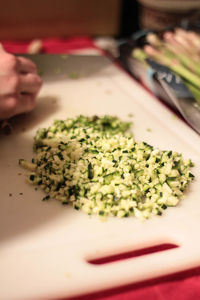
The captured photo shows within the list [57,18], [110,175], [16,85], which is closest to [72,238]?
[110,175]

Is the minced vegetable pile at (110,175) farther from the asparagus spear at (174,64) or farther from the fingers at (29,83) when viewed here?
the asparagus spear at (174,64)

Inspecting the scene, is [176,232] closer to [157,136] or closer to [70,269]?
[70,269]

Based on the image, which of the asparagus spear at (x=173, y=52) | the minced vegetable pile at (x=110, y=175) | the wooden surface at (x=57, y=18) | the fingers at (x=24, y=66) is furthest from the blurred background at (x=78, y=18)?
the minced vegetable pile at (x=110, y=175)

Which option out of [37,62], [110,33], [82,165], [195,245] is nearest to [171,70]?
[37,62]

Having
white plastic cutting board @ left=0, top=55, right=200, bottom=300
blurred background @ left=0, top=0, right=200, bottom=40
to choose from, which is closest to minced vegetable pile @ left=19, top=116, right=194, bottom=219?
white plastic cutting board @ left=0, top=55, right=200, bottom=300

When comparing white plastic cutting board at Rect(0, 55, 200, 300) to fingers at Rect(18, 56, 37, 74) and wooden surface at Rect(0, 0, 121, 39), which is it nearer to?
fingers at Rect(18, 56, 37, 74)
